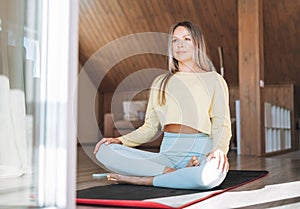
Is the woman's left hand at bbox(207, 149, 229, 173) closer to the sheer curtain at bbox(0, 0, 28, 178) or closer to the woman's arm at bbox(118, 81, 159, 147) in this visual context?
the woman's arm at bbox(118, 81, 159, 147)

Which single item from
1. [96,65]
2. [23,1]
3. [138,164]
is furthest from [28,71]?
[96,65]

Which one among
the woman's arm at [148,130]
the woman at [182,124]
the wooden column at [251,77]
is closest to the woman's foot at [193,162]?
the woman at [182,124]

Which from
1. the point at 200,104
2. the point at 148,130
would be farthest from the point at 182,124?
the point at 148,130

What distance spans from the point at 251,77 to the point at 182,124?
10.4ft

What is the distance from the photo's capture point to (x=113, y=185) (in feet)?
7.02

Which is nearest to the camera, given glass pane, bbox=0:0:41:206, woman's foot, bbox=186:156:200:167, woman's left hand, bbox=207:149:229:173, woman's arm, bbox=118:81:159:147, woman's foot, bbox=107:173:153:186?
glass pane, bbox=0:0:41:206

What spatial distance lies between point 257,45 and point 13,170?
425 cm

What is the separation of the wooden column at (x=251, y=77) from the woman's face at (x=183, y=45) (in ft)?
9.94

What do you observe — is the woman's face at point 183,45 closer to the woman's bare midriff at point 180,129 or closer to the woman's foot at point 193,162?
the woman's bare midriff at point 180,129

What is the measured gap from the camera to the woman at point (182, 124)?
6.61 feet

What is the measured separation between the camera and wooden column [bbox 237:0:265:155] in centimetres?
494

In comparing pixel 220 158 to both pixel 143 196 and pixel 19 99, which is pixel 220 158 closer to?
pixel 143 196

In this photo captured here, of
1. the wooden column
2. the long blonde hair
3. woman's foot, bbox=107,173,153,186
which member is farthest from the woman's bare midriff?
the wooden column

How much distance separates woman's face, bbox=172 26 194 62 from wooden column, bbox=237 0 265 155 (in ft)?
9.94
